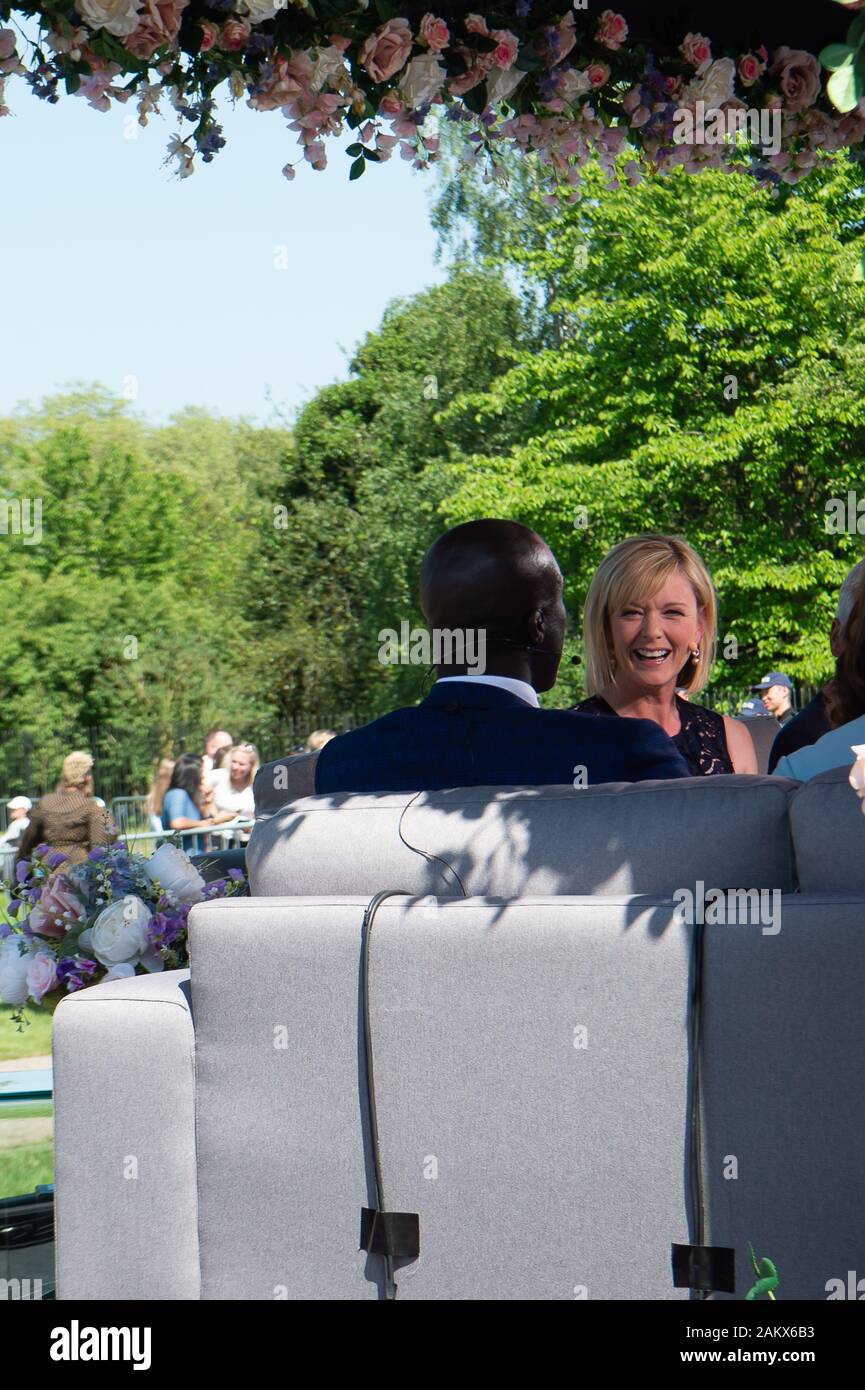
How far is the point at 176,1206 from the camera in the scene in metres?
3.08

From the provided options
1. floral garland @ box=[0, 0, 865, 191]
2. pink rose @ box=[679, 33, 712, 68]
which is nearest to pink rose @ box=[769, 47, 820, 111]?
floral garland @ box=[0, 0, 865, 191]

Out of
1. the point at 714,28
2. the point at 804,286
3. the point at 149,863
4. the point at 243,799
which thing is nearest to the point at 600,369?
the point at 804,286

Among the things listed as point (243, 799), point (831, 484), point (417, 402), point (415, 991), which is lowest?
point (415, 991)

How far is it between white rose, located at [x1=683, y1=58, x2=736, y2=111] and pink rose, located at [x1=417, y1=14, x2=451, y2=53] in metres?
0.95

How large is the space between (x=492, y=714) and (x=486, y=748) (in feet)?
0.29

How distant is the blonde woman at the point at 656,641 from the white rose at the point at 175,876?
165cm

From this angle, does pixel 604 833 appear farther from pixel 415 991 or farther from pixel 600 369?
pixel 600 369

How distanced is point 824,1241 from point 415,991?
88 cm

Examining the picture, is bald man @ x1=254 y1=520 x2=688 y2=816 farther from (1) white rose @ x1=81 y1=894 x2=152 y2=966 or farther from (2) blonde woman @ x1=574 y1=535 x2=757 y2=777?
(2) blonde woman @ x1=574 y1=535 x2=757 y2=777

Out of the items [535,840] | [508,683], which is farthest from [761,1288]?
[508,683]

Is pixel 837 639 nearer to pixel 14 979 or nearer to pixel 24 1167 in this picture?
pixel 14 979

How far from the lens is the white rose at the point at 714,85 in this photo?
492 cm

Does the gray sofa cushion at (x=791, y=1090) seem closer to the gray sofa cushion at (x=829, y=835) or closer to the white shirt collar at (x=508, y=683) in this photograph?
the gray sofa cushion at (x=829, y=835)

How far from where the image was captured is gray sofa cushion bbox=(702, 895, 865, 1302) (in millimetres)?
2586
